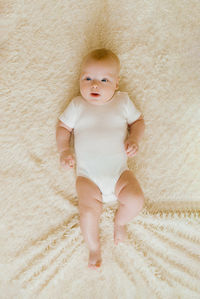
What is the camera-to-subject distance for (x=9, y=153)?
1.47 metres

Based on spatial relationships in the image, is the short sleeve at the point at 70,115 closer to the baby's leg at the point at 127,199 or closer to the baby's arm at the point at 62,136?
the baby's arm at the point at 62,136

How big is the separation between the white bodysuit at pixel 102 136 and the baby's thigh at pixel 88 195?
0.02m

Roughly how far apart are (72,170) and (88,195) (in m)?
0.18

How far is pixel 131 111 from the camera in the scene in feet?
4.76

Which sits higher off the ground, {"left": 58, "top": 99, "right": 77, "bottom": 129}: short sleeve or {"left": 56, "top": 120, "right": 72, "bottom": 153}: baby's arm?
{"left": 58, "top": 99, "right": 77, "bottom": 129}: short sleeve

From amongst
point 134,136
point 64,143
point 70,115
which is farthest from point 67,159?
point 134,136

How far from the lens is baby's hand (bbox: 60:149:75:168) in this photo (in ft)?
4.51

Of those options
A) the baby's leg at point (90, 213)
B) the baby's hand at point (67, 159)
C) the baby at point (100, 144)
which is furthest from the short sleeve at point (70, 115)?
the baby's leg at point (90, 213)

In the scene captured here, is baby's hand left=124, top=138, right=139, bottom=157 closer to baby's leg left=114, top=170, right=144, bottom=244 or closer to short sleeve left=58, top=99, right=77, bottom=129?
baby's leg left=114, top=170, right=144, bottom=244

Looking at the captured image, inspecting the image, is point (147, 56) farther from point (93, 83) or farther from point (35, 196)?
point (35, 196)

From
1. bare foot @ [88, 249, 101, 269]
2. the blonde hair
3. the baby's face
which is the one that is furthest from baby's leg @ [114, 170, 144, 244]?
the blonde hair

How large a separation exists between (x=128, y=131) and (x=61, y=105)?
1.04ft

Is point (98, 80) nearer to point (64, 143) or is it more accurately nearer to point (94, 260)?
point (64, 143)

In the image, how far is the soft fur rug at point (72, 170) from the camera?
1403 millimetres
